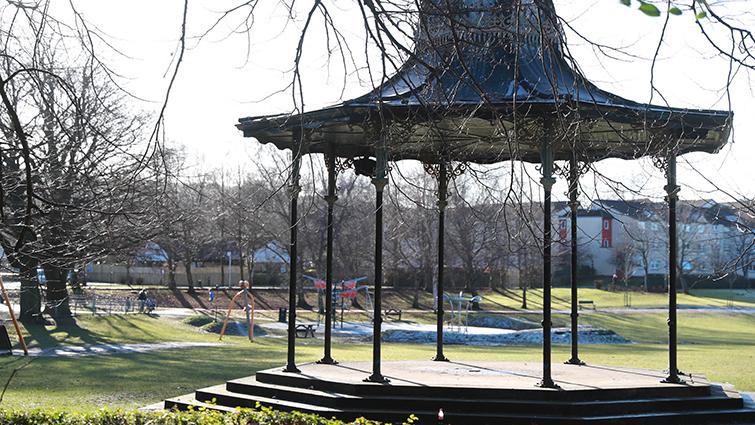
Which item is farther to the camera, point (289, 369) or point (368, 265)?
point (368, 265)

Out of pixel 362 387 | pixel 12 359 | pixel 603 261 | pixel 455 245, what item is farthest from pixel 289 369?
pixel 603 261

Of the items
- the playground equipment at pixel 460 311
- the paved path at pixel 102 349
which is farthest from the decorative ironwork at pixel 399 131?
the playground equipment at pixel 460 311

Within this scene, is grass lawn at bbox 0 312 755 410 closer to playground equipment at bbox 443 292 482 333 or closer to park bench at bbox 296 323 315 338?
park bench at bbox 296 323 315 338

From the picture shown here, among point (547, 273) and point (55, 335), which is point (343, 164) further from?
point (55, 335)

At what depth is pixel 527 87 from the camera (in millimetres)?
13398

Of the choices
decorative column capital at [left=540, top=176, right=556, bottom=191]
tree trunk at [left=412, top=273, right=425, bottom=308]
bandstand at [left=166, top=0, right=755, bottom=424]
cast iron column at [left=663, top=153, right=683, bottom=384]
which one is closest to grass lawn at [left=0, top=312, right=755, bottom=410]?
bandstand at [left=166, top=0, right=755, bottom=424]

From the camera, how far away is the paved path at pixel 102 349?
27.0 m

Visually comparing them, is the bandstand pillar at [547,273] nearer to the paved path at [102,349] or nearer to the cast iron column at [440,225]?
the cast iron column at [440,225]

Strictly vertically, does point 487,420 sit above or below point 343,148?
below

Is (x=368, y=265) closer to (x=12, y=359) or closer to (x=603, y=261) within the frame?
(x=603, y=261)

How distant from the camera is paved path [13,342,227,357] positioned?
2702 centimetres

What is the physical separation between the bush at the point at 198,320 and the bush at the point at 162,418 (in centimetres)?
3540

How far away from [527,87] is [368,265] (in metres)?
56.2

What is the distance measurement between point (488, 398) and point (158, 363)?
46.9 feet
